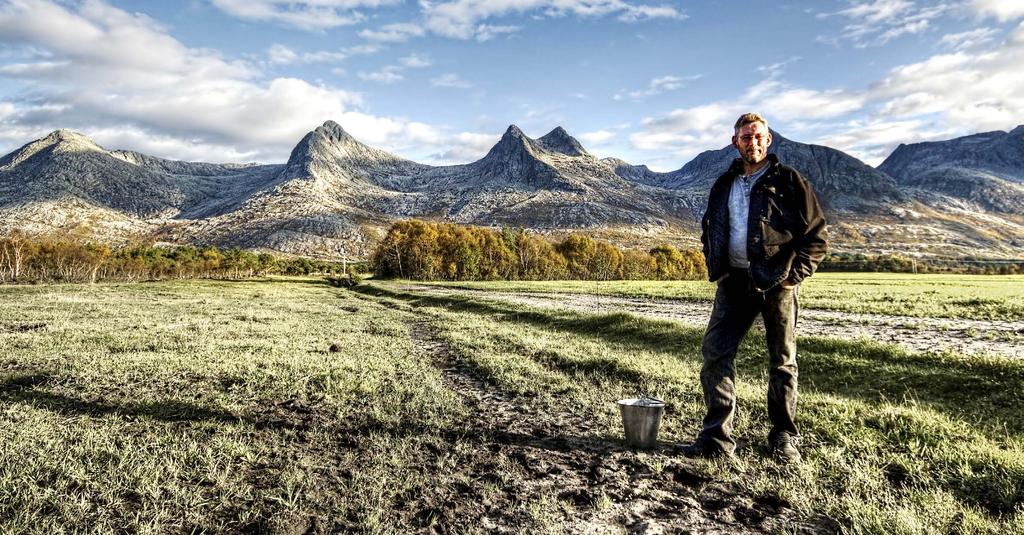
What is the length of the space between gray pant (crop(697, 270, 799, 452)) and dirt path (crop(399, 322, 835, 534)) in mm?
773

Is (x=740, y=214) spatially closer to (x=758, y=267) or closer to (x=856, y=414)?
(x=758, y=267)

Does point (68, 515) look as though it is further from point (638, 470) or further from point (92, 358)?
point (92, 358)

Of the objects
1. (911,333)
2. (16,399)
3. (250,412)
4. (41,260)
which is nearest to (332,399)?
(250,412)

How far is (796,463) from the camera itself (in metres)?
5.52

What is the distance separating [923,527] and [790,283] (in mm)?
2640

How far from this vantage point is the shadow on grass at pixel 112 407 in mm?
7703

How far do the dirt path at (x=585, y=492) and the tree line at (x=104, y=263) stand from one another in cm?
11083

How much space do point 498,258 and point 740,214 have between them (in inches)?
4267

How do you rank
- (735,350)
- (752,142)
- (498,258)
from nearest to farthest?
(752,142) < (735,350) < (498,258)

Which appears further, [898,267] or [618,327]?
[898,267]

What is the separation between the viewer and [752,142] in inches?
236

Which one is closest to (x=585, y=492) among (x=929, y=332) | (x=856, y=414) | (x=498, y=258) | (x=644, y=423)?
(x=644, y=423)

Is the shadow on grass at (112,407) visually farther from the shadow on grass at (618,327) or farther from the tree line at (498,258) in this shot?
the tree line at (498,258)

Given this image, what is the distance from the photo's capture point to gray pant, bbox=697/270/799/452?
586 centimetres
